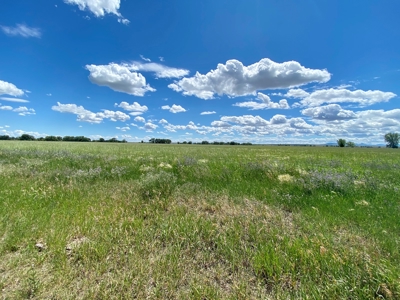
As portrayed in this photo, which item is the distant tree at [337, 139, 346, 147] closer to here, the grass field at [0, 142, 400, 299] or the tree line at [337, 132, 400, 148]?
the tree line at [337, 132, 400, 148]

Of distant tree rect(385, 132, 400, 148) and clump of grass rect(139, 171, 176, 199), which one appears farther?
distant tree rect(385, 132, 400, 148)

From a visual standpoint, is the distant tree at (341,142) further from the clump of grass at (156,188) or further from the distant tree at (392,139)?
the clump of grass at (156,188)

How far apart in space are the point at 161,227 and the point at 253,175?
20.1 ft

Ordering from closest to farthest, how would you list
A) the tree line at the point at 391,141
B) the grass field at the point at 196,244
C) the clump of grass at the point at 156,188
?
1. the grass field at the point at 196,244
2. the clump of grass at the point at 156,188
3. the tree line at the point at 391,141

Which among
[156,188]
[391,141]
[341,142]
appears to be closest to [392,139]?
[391,141]

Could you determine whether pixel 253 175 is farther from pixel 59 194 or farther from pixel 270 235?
pixel 59 194

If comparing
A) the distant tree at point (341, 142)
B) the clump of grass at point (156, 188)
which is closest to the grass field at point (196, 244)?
the clump of grass at point (156, 188)

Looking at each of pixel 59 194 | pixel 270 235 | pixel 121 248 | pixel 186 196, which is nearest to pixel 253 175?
pixel 186 196

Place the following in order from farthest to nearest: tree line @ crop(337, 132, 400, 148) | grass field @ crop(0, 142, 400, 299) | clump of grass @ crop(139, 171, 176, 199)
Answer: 1. tree line @ crop(337, 132, 400, 148)
2. clump of grass @ crop(139, 171, 176, 199)
3. grass field @ crop(0, 142, 400, 299)

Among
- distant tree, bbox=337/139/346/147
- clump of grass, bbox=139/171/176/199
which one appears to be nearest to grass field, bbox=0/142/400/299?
clump of grass, bbox=139/171/176/199

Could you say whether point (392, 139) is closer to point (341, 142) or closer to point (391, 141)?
point (391, 141)

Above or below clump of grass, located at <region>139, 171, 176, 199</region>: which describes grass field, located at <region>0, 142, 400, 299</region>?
below

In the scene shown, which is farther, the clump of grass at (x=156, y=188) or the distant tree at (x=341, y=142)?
the distant tree at (x=341, y=142)

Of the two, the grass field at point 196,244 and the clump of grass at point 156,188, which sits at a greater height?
the clump of grass at point 156,188
